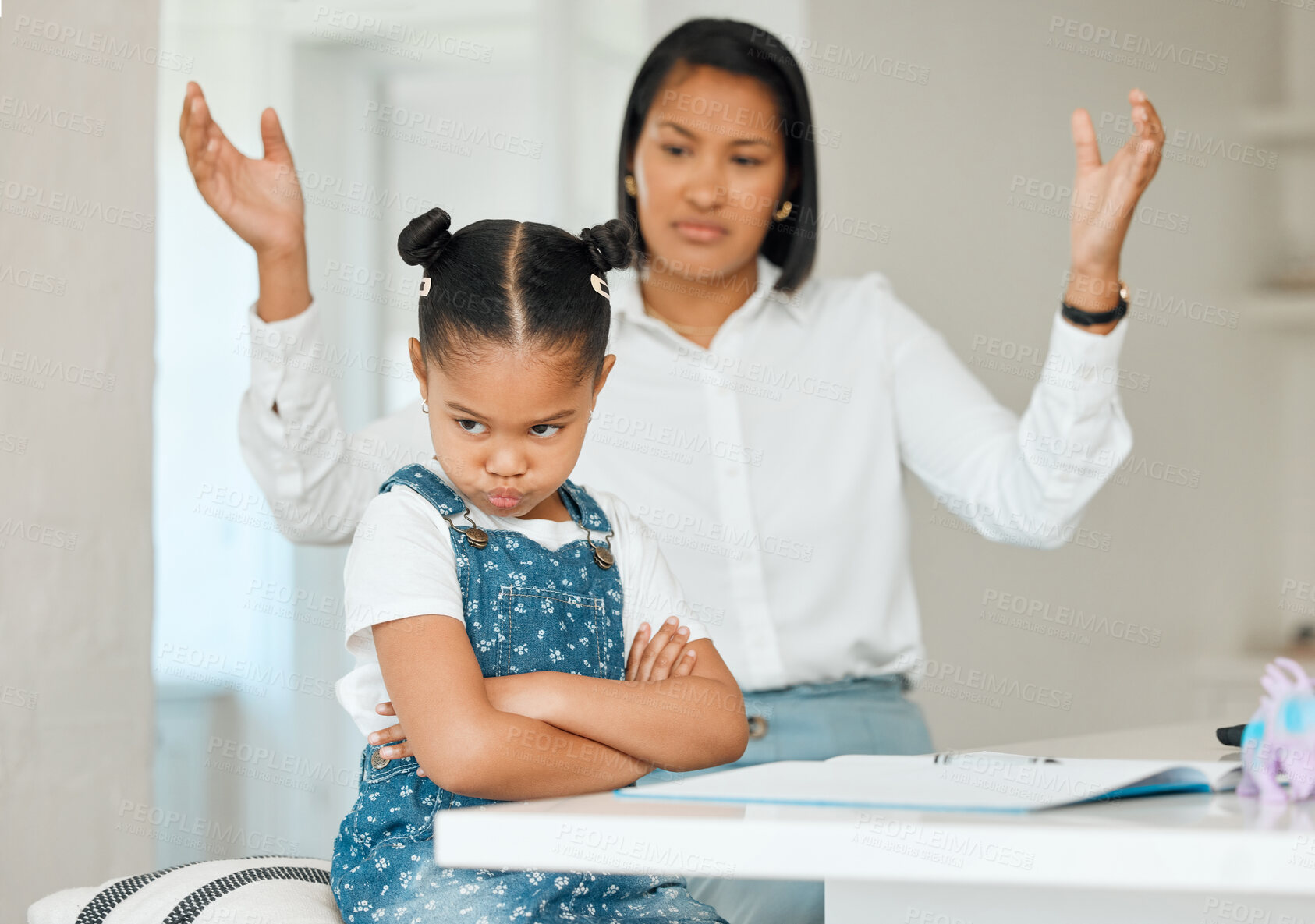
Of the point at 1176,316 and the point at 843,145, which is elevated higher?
the point at 843,145

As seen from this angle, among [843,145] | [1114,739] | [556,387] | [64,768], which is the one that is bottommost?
[64,768]

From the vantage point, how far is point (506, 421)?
39.6 inches

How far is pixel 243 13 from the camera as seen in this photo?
2869 mm

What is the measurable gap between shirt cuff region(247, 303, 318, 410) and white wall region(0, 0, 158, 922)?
0.30 metres

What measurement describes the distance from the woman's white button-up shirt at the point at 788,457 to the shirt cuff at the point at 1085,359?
3 cm

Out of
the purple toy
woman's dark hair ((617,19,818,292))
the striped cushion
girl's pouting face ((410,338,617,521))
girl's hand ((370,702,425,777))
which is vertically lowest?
the striped cushion

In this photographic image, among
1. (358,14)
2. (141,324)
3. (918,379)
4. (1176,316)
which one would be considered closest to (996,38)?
(1176,316)

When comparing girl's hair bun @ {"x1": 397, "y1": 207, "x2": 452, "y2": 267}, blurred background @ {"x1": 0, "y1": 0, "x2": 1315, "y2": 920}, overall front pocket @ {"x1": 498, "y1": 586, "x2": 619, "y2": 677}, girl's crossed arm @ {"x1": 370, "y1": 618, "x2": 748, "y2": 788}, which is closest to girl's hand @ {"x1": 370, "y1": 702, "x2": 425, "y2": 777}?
girl's crossed arm @ {"x1": 370, "y1": 618, "x2": 748, "y2": 788}

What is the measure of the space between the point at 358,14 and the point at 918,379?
1852mm

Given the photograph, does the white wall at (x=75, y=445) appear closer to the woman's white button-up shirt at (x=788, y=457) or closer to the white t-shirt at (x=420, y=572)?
the woman's white button-up shirt at (x=788, y=457)

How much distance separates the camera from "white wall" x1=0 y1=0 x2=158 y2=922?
1576 millimetres

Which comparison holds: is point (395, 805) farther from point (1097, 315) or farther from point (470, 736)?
point (1097, 315)

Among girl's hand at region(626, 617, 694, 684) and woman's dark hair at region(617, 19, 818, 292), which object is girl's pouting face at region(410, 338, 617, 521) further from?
woman's dark hair at region(617, 19, 818, 292)

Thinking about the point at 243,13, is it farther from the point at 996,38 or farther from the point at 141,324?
the point at 996,38
